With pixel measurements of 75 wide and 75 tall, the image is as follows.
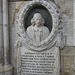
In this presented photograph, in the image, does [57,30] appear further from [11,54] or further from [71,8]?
[11,54]

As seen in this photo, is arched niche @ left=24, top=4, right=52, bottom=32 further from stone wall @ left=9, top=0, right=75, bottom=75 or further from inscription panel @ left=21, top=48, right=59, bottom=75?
inscription panel @ left=21, top=48, right=59, bottom=75

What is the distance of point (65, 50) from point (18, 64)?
1.42 metres

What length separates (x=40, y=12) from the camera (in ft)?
15.8

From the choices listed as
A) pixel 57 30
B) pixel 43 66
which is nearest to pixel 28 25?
pixel 57 30

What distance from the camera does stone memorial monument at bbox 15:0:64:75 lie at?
15.0ft

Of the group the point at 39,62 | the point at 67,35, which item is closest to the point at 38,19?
the point at 67,35

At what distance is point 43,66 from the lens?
4691 millimetres

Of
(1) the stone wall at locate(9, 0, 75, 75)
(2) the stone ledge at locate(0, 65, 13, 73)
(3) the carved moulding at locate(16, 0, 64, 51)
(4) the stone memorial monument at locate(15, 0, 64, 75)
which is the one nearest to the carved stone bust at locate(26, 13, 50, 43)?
(4) the stone memorial monument at locate(15, 0, 64, 75)

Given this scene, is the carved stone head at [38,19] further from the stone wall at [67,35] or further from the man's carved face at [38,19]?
the stone wall at [67,35]

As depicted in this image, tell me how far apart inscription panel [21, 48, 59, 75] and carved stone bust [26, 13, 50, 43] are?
0.41 m

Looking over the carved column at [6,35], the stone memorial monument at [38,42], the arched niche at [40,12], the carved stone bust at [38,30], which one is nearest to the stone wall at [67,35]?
the stone memorial monument at [38,42]

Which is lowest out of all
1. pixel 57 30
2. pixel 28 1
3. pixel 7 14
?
pixel 57 30

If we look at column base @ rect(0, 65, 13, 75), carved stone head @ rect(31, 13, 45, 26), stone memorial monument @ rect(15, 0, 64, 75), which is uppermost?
carved stone head @ rect(31, 13, 45, 26)

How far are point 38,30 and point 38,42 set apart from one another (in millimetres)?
337
